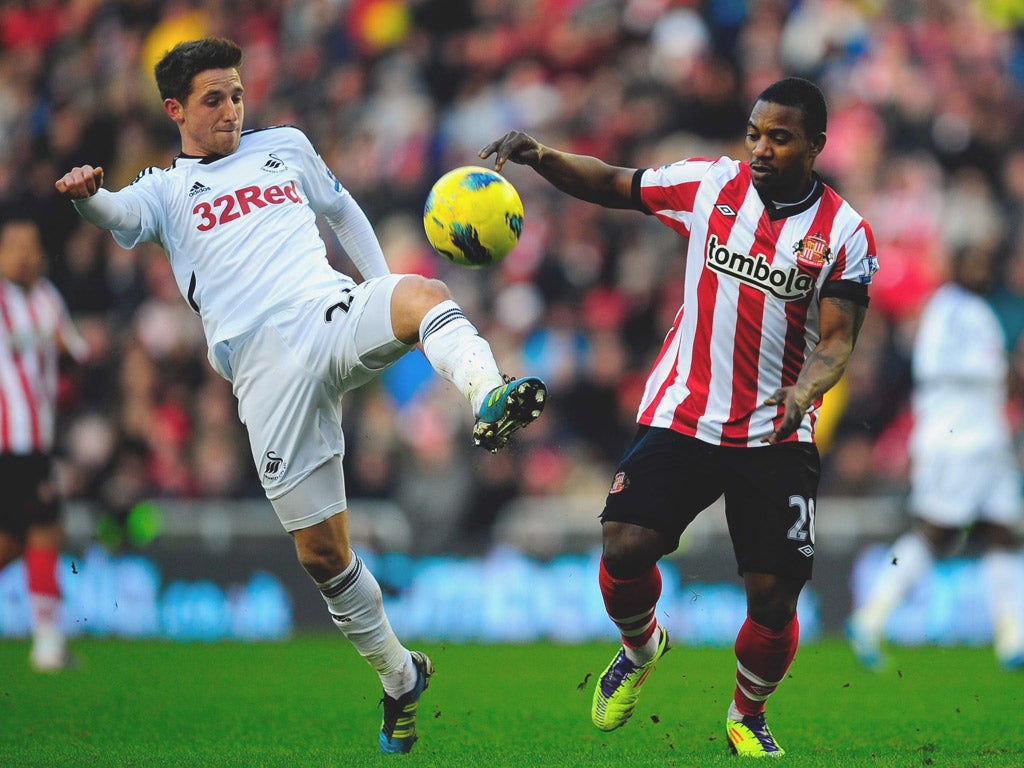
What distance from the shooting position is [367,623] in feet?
20.2

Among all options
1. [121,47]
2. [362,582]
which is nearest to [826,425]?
[362,582]

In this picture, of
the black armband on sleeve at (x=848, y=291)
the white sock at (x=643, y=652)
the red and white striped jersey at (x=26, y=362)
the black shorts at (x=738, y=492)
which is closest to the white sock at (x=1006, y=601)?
the white sock at (x=643, y=652)

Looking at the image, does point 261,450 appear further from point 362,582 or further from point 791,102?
point 791,102

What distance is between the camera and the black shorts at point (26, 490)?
31.9 ft

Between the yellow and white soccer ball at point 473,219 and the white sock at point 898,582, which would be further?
the white sock at point 898,582

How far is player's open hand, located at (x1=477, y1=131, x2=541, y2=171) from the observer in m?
5.85

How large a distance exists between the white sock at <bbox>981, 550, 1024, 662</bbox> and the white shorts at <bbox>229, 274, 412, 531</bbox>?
526 centimetres

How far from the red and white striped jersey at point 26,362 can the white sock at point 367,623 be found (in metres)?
4.31

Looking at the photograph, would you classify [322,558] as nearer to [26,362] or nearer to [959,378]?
[26,362]

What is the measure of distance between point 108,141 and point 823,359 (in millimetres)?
12193

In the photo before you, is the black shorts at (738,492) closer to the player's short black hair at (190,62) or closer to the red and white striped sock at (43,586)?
Answer: the player's short black hair at (190,62)

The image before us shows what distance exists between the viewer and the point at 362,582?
6.15 m

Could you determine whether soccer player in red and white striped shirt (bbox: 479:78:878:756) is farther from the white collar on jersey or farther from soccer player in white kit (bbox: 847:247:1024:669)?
soccer player in white kit (bbox: 847:247:1024:669)

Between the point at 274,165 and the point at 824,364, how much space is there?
2.43 m
